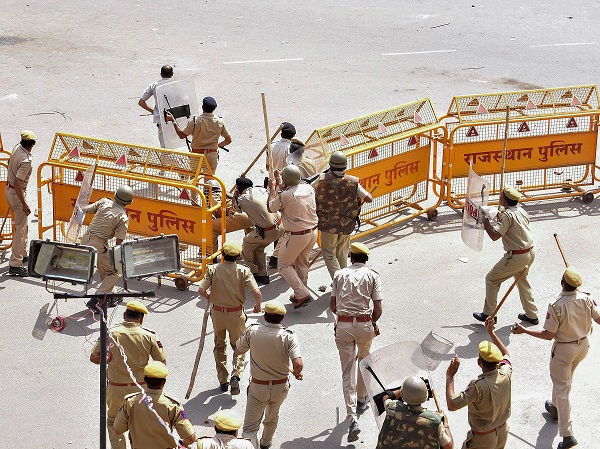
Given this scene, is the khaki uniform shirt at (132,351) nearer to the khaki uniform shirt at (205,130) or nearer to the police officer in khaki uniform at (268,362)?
the police officer in khaki uniform at (268,362)

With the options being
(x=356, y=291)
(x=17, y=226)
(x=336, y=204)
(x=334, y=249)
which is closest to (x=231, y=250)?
(x=356, y=291)

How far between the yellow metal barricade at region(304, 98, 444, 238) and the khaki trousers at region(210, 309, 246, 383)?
11.9ft

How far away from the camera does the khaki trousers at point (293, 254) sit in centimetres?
1259

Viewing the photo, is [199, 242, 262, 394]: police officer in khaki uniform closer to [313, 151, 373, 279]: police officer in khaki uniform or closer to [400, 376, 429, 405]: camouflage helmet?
[313, 151, 373, 279]: police officer in khaki uniform

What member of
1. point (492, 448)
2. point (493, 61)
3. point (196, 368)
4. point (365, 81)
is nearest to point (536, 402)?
point (492, 448)

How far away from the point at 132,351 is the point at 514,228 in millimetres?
4635

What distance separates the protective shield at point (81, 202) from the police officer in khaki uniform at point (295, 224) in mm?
2104

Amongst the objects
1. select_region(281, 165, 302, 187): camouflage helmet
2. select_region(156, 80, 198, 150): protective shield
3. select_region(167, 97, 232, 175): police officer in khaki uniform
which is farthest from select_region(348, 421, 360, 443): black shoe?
select_region(156, 80, 198, 150): protective shield

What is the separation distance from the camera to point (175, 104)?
1530 cm

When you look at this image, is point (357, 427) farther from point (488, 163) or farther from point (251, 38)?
point (251, 38)

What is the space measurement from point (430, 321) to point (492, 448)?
3.47 metres

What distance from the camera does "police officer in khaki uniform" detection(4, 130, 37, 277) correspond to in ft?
43.5

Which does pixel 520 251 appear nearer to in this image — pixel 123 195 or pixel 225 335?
pixel 225 335

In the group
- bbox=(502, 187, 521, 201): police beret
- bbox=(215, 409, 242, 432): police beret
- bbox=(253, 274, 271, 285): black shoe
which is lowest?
bbox=(253, 274, 271, 285): black shoe
